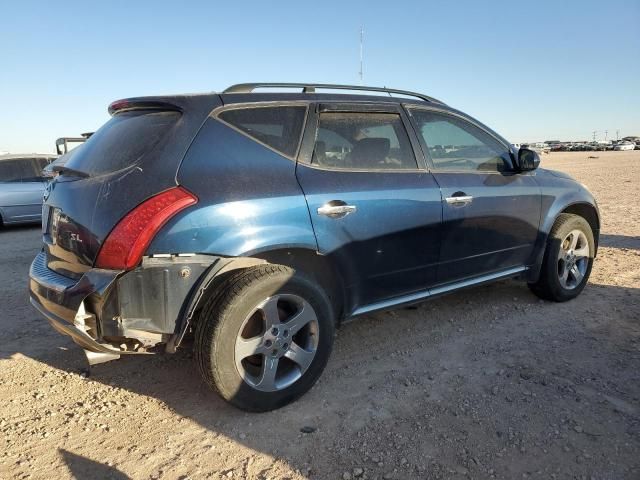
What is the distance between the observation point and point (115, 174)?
103 inches

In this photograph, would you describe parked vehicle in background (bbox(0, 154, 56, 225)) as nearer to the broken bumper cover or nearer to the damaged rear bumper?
the broken bumper cover

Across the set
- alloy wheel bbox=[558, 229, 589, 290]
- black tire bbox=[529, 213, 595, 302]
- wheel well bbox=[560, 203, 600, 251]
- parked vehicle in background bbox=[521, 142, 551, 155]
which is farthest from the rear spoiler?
wheel well bbox=[560, 203, 600, 251]

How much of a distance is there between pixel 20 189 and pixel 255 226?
9896 millimetres

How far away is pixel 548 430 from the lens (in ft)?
8.54

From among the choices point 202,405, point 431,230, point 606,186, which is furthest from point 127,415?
point 606,186

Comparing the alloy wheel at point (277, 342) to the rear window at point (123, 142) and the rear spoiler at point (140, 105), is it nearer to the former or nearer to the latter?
Answer: the rear window at point (123, 142)

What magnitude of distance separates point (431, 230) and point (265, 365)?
4.95 feet

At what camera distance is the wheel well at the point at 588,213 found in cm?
468

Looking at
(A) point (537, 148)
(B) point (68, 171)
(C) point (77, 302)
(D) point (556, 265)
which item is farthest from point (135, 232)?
(A) point (537, 148)

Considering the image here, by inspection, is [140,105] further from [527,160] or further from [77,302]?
[527,160]

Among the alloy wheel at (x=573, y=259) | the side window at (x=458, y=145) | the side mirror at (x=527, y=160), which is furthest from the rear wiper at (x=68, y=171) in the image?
the alloy wheel at (x=573, y=259)

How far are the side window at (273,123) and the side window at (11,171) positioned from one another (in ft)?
31.9

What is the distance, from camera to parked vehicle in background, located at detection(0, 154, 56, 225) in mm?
10289

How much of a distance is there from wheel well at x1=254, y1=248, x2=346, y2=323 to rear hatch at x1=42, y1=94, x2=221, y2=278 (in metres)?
0.73
